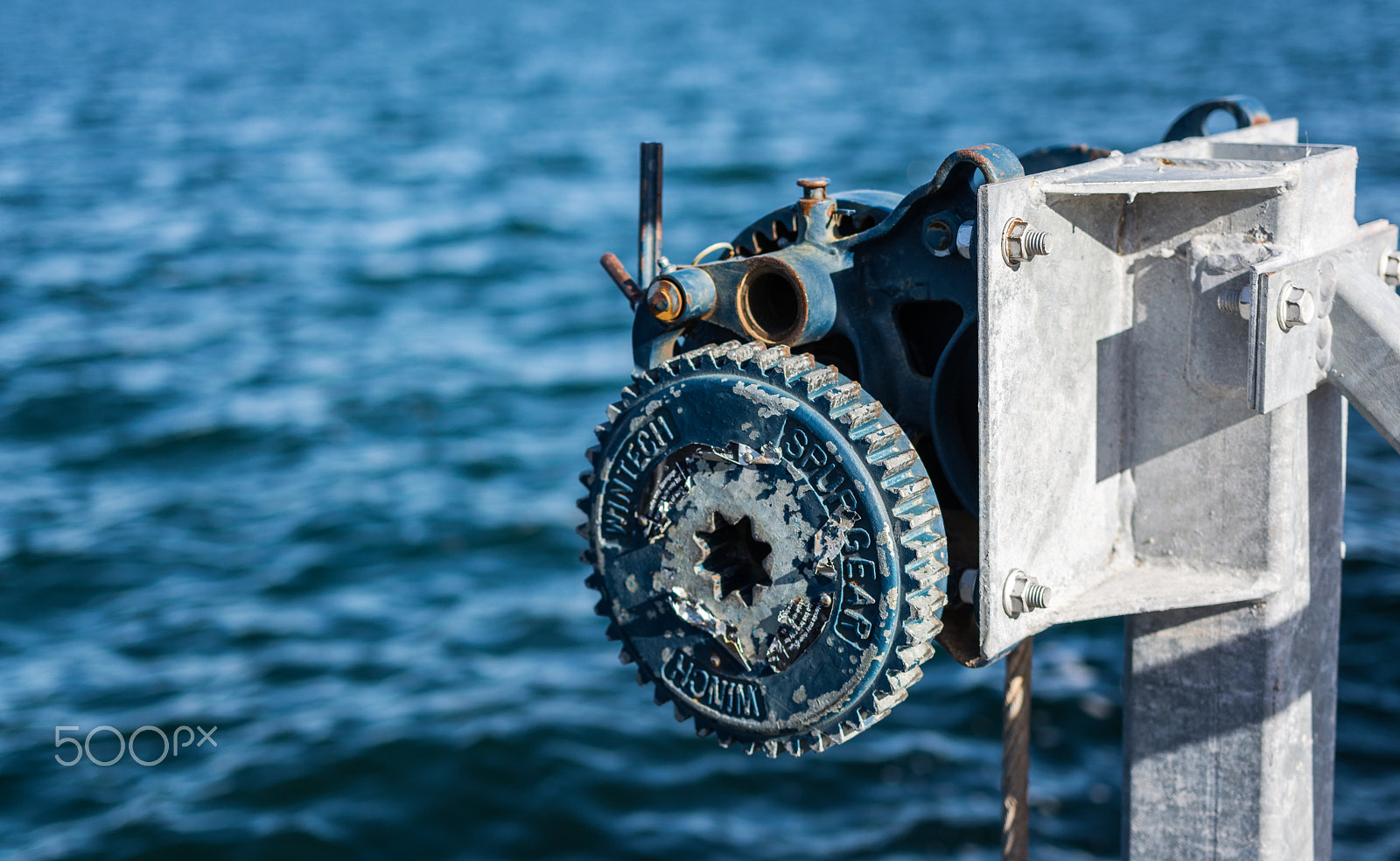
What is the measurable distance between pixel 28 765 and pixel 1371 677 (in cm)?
990

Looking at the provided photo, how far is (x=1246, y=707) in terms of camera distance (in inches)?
118

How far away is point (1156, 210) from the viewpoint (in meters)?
2.80

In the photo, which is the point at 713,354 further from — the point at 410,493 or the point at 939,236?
the point at 410,493

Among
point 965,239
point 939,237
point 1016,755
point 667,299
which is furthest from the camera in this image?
point 1016,755

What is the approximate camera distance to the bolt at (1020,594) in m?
2.68

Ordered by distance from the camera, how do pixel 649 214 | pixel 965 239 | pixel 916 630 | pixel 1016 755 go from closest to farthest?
pixel 916 630, pixel 965 239, pixel 649 214, pixel 1016 755

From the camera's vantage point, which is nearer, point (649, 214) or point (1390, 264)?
point (1390, 264)

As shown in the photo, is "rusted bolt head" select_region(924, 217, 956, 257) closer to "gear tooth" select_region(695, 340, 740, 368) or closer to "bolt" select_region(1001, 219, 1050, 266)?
"bolt" select_region(1001, 219, 1050, 266)

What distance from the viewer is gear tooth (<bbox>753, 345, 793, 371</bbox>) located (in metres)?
2.73

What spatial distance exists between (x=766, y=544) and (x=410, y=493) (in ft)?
39.8

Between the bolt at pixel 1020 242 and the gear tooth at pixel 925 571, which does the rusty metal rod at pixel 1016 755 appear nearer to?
the gear tooth at pixel 925 571

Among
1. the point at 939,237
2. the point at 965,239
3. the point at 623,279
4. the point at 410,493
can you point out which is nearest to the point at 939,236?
the point at 939,237

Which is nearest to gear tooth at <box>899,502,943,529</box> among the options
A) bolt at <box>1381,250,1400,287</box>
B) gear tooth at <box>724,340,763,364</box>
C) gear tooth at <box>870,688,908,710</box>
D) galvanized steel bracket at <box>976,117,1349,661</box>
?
galvanized steel bracket at <box>976,117,1349,661</box>

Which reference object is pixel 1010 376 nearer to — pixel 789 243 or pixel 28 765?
pixel 789 243
